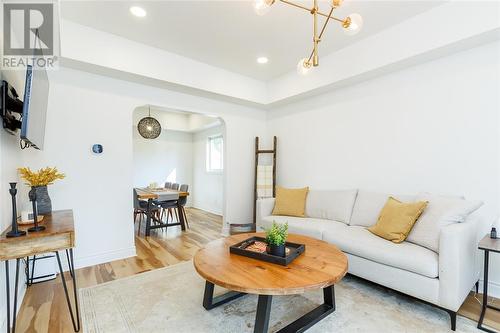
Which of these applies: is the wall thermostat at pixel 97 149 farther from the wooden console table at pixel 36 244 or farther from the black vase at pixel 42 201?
the wooden console table at pixel 36 244

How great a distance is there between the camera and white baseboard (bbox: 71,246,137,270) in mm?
2963

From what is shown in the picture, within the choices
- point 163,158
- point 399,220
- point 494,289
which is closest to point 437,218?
point 399,220

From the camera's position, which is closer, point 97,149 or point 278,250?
point 278,250

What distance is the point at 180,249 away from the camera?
11.8 ft

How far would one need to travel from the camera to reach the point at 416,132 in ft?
9.26

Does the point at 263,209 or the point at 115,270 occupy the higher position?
the point at 263,209

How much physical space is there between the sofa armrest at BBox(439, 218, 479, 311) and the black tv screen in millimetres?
3091

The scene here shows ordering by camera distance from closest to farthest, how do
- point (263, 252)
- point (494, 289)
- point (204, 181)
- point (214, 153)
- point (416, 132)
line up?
point (263, 252) → point (494, 289) → point (416, 132) → point (214, 153) → point (204, 181)

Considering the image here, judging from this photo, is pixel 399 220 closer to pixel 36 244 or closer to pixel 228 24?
pixel 228 24

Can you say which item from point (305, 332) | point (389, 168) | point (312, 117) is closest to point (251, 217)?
point (312, 117)

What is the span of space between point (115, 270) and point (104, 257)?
0.38 metres

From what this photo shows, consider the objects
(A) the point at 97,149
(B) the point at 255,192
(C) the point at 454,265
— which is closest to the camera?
(C) the point at 454,265

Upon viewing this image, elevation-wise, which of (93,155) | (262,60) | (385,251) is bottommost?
(385,251)

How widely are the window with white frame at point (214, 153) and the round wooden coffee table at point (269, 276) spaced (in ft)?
15.2
